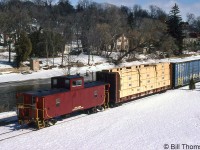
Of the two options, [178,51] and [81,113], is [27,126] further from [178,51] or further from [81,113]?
[178,51]

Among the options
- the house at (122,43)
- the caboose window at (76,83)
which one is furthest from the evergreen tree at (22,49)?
the house at (122,43)

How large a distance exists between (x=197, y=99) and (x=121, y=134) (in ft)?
44.8

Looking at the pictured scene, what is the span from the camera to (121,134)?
2200cm

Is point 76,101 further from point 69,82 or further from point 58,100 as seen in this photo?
point 58,100

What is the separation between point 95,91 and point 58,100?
4283mm

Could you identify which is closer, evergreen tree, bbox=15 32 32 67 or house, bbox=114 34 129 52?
evergreen tree, bbox=15 32 32 67

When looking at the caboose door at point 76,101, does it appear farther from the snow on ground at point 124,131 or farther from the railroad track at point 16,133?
the railroad track at point 16,133

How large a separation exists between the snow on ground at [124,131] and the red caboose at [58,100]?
0.86m

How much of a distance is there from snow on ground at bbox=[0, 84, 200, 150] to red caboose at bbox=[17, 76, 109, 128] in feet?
2.83

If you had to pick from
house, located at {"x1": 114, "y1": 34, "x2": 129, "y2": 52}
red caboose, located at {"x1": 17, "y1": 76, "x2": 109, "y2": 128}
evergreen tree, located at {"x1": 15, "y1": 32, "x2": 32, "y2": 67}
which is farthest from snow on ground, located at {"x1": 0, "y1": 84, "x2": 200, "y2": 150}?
house, located at {"x1": 114, "y1": 34, "x2": 129, "y2": 52}

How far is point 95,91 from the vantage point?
1070 inches

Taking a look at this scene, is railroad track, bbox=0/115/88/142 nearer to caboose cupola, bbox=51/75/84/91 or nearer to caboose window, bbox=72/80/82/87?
caboose cupola, bbox=51/75/84/91

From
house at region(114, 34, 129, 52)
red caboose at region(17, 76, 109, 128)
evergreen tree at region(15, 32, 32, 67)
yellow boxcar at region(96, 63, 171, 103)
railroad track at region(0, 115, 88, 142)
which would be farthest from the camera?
house at region(114, 34, 129, 52)

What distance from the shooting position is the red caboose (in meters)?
22.9
